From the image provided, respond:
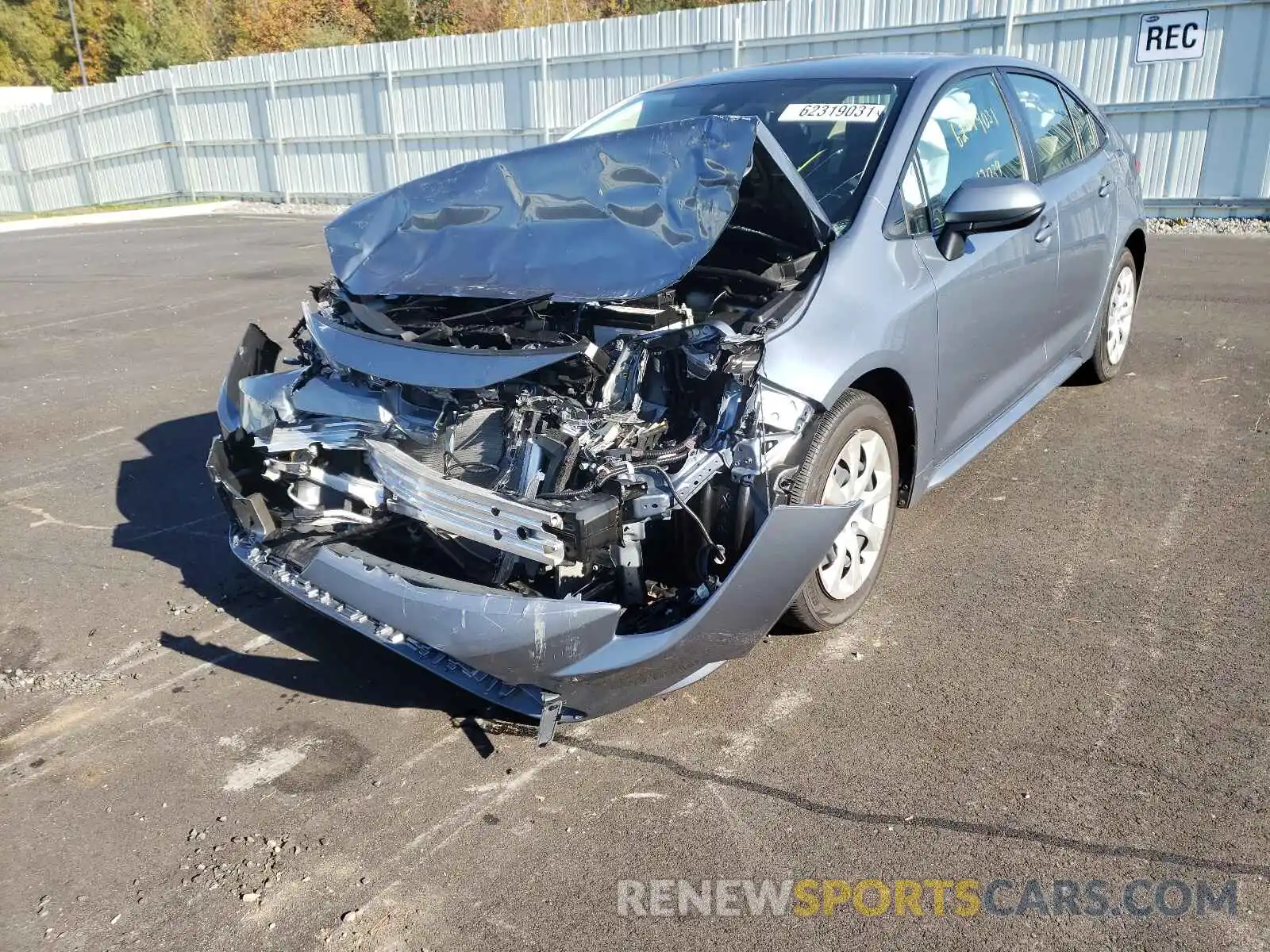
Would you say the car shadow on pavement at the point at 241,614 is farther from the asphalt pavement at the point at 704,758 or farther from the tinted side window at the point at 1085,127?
the tinted side window at the point at 1085,127

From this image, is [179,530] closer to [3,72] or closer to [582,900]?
[582,900]

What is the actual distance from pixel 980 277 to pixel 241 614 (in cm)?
322

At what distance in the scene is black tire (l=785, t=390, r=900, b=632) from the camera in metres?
3.18

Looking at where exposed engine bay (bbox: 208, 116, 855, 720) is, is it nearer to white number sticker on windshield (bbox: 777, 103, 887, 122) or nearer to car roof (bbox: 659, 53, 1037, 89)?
white number sticker on windshield (bbox: 777, 103, 887, 122)

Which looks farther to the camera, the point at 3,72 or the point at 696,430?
the point at 3,72

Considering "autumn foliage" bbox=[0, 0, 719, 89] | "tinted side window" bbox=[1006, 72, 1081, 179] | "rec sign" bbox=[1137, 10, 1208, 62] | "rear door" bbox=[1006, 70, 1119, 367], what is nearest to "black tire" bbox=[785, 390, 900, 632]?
"rear door" bbox=[1006, 70, 1119, 367]

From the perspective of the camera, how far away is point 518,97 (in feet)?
61.3

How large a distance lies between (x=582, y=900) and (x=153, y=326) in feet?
28.5

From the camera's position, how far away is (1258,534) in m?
4.23

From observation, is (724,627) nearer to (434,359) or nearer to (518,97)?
(434,359)

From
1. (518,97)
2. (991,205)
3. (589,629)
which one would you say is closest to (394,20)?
(518,97)

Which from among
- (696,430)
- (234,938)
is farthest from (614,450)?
(234,938)

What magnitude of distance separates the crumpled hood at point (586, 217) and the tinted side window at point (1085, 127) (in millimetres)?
2666

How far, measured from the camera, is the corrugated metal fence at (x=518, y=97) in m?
12.8
